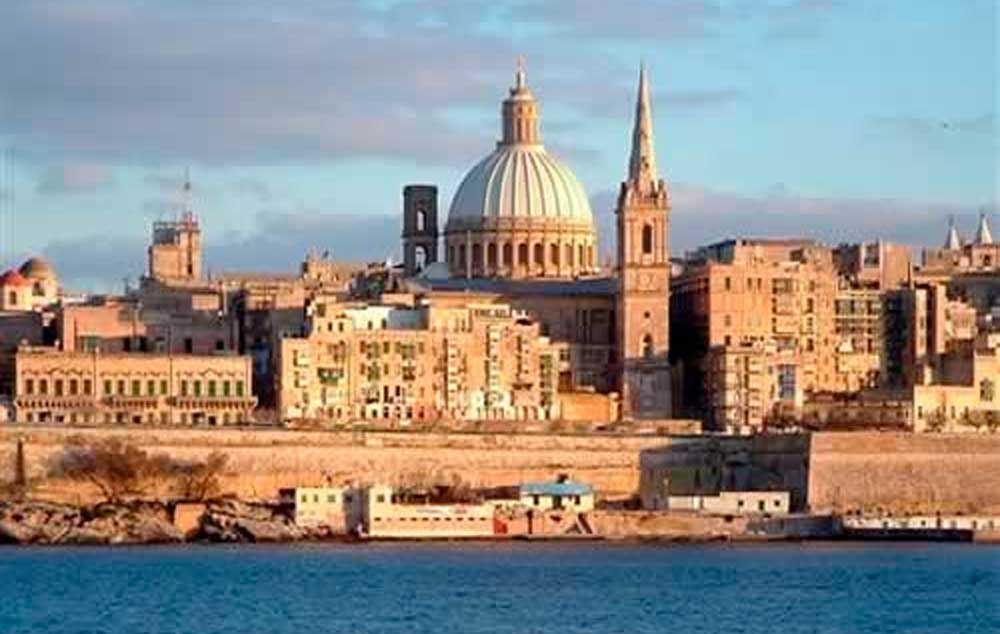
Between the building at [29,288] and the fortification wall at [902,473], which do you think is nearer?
the fortification wall at [902,473]

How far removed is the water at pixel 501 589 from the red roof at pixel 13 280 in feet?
134

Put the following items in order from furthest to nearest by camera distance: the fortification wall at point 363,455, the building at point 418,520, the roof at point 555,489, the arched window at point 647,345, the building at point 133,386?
the arched window at point 647,345
the building at point 133,386
the fortification wall at point 363,455
the roof at point 555,489
the building at point 418,520

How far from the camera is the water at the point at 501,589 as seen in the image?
5312 cm

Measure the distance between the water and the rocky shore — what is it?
6.33ft

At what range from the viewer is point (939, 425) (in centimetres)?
9250

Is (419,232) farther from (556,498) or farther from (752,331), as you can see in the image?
(556,498)

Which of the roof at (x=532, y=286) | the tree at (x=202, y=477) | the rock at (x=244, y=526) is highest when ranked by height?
the roof at (x=532, y=286)

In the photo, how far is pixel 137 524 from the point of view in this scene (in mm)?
76750

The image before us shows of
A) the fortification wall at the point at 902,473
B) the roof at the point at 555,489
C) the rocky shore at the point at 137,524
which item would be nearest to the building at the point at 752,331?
the fortification wall at the point at 902,473

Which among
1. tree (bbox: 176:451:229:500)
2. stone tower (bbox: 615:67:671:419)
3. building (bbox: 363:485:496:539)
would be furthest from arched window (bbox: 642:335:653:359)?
building (bbox: 363:485:496:539)

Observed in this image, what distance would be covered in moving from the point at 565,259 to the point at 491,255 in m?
2.28

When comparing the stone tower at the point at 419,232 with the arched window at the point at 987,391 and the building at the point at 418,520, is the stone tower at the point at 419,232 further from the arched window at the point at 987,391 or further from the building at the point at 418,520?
the building at the point at 418,520

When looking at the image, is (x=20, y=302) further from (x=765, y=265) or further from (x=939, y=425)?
(x=939, y=425)

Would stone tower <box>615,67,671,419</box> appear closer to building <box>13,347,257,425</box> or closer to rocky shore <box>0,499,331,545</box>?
building <box>13,347,257,425</box>
